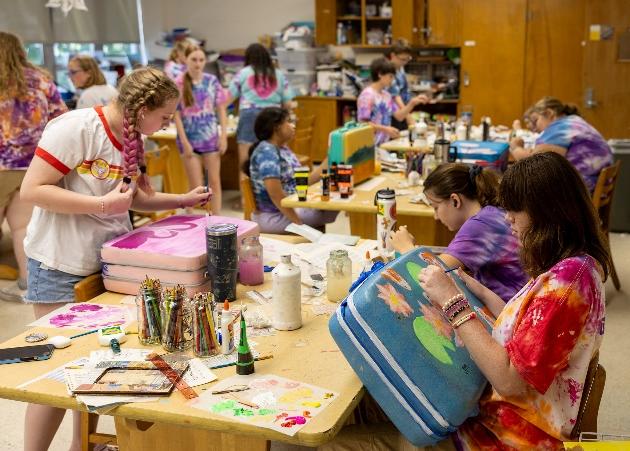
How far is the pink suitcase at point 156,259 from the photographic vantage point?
245cm

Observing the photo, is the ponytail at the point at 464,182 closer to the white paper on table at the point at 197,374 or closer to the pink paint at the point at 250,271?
the pink paint at the point at 250,271

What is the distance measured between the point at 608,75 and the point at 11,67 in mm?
5600

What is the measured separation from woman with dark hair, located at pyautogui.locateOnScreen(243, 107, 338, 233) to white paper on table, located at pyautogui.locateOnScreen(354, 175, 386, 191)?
38cm

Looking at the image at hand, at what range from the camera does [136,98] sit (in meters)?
2.43

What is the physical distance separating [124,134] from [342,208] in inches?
67.5

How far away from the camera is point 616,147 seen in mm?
6086

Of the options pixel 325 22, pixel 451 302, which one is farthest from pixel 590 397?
pixel 325 22

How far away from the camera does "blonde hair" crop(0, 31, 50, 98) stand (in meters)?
4.42

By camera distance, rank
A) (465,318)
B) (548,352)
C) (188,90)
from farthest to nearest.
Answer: (188,90)
(465,318)
(548,352)

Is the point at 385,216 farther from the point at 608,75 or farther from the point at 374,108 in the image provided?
the point at 608,75

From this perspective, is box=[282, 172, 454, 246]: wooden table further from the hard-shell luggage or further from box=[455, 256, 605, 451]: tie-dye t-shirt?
box=[455, 256, 605, 451]: tie-dye t-shirt

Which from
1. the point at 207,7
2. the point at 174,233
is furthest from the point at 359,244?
the point at 207,7

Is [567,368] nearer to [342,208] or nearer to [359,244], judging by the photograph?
[359,244]

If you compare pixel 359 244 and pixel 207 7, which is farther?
pixel 207 7
